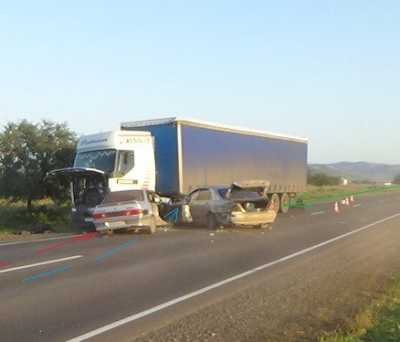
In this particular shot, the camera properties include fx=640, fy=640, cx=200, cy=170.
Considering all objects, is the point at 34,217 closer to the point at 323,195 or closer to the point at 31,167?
the point at 31,167

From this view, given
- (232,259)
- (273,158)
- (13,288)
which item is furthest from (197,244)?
(273,158)

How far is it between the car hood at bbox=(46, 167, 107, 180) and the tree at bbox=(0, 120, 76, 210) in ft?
28.7

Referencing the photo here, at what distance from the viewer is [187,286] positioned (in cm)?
1023

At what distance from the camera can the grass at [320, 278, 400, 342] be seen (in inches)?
263

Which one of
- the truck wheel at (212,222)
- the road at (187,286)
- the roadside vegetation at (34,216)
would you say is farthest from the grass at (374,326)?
the roadside vegetation at (34,216)

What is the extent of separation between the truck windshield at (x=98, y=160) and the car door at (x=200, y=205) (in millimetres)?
3052

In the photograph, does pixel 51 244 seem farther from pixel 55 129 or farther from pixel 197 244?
pixel 55 129

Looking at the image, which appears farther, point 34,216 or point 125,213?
point 34,216

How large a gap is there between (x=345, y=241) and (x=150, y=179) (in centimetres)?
817

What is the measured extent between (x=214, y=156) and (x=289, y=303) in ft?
57.5

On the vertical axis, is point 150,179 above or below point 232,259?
above

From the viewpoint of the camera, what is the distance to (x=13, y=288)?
9922mm

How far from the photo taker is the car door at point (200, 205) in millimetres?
22000

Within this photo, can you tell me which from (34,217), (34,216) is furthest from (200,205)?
(34,216)
